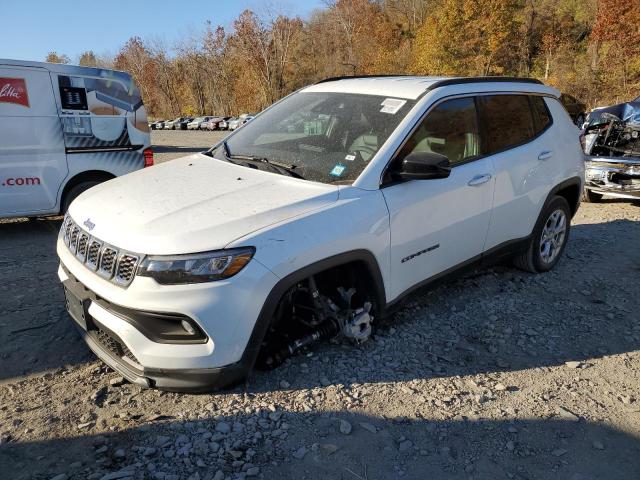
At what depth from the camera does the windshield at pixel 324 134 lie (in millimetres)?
3104

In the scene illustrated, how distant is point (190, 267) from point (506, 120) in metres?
2.96

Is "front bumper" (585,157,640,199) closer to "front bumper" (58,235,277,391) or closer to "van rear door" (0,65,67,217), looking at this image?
"front bumper" (58,235,277,391)

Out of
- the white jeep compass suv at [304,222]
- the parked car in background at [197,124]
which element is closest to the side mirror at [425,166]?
the white jeep compass suv at [304,222]

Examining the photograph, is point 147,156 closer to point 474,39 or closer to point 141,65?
point 474,39

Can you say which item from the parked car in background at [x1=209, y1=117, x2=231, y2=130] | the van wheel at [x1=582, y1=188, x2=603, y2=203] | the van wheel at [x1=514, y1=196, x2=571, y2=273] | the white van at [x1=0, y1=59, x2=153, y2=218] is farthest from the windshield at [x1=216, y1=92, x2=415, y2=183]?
the parked car in background at [x1=209, y1=117, x2=231, y2=130]

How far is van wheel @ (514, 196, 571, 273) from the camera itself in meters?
4.41

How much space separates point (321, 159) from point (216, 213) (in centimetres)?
92

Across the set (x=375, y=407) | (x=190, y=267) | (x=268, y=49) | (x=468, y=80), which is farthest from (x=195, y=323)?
(x=268, y=49)

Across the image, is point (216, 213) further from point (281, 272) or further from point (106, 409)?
point (106, 409)

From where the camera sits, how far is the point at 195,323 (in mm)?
2375

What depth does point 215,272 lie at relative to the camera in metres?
2.35

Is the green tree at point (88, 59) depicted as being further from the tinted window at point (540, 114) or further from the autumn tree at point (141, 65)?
the tinted window at point (540, 114)

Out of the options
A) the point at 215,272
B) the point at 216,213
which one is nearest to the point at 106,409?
the point at 215,272

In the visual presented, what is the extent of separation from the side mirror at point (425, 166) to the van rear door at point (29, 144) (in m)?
5.08
